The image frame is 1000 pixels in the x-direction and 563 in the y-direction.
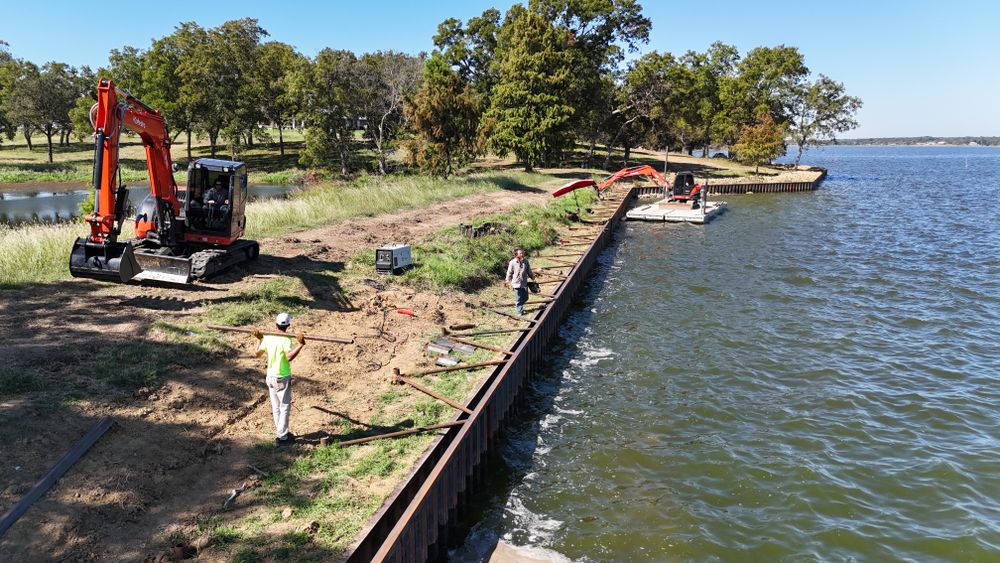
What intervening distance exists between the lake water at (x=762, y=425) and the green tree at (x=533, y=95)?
28215 mm

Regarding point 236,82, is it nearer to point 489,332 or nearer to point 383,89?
point 383,89

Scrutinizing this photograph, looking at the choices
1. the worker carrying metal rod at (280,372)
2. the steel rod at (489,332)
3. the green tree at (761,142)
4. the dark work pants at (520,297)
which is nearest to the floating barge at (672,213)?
the dark work pants at (520,297)

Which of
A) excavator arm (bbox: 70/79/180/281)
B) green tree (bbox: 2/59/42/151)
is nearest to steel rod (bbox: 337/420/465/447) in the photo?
excavator arm (bbox: 70/79/180/281)

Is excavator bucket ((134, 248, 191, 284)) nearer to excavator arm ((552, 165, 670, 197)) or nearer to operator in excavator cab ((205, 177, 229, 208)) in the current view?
operator in excavator cab ((205, 177, 229, 208))

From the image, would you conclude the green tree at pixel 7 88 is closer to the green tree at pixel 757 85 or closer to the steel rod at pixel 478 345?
the steel rod at pixel 478 345

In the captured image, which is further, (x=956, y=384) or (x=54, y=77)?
(x=54, y=77)

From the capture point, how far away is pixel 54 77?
72.2 meters

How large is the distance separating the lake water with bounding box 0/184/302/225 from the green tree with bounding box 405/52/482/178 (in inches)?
418

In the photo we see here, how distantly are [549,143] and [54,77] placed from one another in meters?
62.6

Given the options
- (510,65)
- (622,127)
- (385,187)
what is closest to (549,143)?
(510,65)

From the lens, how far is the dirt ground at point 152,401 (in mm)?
7598

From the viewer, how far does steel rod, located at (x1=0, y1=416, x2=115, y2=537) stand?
7195mm

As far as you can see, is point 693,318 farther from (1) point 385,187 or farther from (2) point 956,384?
(1) point 385,187

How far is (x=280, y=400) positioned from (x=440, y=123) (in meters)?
35.6
